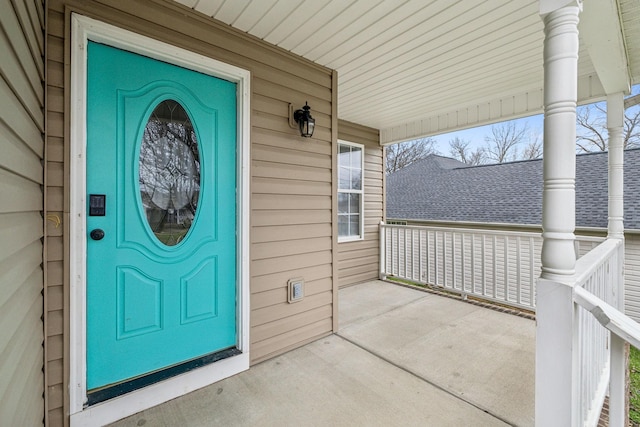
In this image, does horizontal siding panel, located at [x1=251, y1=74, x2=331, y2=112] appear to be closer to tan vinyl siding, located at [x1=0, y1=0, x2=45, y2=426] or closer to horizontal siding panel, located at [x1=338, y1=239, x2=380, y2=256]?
tan vinyl siding, located at [x1=0, y1=0, x2=45, y2=426]

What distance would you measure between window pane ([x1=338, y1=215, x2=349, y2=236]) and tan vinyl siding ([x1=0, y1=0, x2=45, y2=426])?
3682 mm

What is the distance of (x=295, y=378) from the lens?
2.16 m

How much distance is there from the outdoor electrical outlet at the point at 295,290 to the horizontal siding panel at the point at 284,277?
5 cm

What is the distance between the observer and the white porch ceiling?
1979 mm

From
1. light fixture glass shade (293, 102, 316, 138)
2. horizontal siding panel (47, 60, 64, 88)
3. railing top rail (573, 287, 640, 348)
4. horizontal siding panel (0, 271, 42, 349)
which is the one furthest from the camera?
light fixture glass shade (293, 102, 316, 138)

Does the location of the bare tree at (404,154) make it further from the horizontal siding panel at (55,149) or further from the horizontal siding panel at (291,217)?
the horizontal siding panel at (55,149)

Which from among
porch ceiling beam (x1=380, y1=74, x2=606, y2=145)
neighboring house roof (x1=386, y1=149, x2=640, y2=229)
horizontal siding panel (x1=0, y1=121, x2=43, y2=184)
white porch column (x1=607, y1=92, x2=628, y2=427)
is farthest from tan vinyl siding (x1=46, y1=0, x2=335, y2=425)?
neighboring house roof (x1=386, y1=149, x2=640, y2=229)

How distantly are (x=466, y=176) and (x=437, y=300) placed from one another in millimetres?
8138

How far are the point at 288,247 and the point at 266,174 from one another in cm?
66

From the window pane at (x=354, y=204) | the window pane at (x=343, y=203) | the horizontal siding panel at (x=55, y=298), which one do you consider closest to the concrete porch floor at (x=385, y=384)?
the horizontal siding panel at (x=55, y=298)

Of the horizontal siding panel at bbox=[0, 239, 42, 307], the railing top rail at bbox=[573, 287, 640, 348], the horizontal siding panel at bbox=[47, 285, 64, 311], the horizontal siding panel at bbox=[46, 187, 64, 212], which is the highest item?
the horizontal siding panel at bbox=[46, 187, 64, 212]

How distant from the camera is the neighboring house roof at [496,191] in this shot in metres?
6.61

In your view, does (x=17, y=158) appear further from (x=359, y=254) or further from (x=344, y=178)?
(x=359, y=254)

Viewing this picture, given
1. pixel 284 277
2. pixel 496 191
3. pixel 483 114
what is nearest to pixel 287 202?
pixel 284 277
